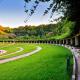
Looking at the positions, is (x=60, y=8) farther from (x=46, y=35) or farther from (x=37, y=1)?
(x=46, y=35)

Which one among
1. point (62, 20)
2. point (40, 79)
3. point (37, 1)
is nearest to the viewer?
point (37, 1)

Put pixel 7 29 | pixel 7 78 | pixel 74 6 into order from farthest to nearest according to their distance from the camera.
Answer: pixel 7 29, pixel 7 78, pixel 74 6

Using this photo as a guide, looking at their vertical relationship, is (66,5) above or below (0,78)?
above

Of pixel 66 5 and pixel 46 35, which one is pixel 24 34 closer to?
pixel 46 35

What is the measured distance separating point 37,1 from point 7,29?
136m

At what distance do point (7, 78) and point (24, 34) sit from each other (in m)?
124

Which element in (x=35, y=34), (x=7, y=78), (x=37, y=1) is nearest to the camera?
(x=37, y=1)

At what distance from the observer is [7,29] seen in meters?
142

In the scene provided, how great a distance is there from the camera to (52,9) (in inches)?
279

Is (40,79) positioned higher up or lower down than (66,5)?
lower down

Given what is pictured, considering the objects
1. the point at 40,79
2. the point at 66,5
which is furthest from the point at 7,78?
the point at 66,5

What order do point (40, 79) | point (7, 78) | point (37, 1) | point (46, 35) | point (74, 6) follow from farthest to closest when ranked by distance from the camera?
point (46, 35), point (7, 78), point (40, 79), point (74, 6), point (37, 1)

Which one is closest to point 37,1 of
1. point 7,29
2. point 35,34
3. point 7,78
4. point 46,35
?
point 7,78

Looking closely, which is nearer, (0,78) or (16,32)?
(0,78)
